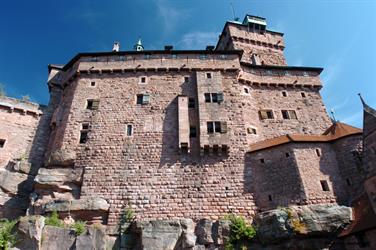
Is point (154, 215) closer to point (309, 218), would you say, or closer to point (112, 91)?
point (309, 218)

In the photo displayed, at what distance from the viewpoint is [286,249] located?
15953mm

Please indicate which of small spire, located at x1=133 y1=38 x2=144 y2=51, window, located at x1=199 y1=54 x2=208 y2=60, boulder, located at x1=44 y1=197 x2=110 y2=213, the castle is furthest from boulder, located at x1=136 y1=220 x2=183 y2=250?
small spire, located at x1=133 y1=38 x2=144 y2=51

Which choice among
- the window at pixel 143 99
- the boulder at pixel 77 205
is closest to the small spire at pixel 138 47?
the window at pixel 143 99

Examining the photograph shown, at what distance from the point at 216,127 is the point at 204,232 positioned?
26.4 ft

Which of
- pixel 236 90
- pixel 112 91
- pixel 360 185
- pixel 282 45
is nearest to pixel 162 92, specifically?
pixel 112 91

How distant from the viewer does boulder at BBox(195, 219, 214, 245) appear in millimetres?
16391

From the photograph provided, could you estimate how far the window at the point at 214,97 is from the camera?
22.8 m

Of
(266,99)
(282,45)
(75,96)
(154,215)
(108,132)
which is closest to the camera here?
(154,215)

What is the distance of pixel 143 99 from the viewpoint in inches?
916

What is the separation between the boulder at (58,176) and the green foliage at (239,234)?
11006 mm

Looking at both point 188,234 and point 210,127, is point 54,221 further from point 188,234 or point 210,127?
point 210,127

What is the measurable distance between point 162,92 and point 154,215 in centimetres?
1043

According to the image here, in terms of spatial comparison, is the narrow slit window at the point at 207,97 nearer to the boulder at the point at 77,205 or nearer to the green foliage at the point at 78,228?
the boulder at the point at 77,205

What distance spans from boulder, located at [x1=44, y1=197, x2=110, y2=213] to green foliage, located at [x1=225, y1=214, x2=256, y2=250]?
821 centimetres
